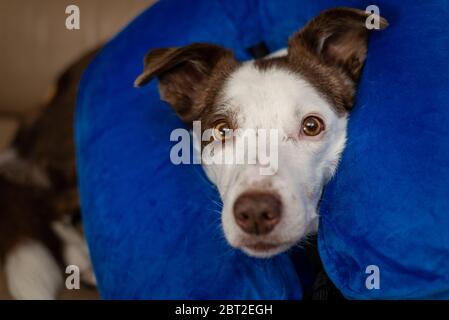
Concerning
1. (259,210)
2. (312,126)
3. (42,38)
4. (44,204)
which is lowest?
(259,210)

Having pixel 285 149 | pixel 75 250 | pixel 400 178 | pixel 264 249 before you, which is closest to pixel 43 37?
pixel 75 250

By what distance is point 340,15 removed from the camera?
1.57 metres

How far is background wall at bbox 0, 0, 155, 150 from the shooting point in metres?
3.27

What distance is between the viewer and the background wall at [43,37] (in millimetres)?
3270

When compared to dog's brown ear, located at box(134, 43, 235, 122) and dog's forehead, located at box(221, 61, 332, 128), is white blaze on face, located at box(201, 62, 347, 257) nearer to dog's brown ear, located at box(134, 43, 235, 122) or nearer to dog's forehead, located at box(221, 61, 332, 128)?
dog's forehead, located at box(221, 61, 332, 128)

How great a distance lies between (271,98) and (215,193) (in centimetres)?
38

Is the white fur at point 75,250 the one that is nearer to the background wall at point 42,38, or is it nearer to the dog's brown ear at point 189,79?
the dog's brown ear at point 189,79

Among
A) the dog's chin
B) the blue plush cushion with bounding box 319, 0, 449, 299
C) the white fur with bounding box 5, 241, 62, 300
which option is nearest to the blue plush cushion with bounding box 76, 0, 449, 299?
the blue plush cushion with bounding box 319, 0, 449, 299

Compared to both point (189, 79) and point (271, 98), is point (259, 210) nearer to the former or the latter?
point (271, 98)

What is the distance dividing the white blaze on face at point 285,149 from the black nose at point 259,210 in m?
0.02

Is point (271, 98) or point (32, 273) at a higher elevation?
point (271, 98)

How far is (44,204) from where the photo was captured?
237cm

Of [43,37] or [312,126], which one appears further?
[43,37]

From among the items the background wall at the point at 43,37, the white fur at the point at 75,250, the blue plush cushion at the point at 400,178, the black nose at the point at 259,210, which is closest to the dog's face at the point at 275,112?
the black nose at the point at 259,210
